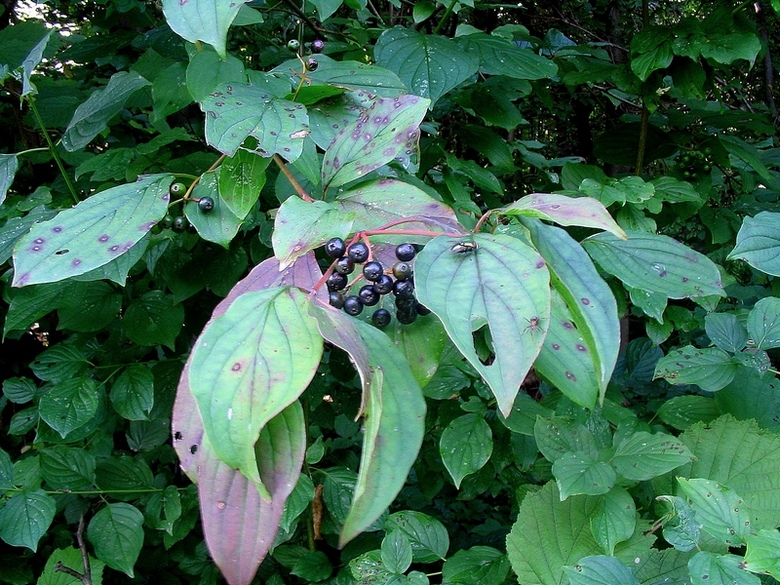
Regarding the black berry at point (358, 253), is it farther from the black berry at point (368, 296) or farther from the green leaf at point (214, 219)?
the green leaf at point (214, 219)

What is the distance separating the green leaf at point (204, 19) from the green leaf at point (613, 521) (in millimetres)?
962

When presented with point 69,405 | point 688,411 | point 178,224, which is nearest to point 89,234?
point 178,224

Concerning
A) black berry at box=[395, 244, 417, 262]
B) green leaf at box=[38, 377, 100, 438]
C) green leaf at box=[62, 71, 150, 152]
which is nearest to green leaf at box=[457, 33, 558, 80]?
green leaf at box=[62, 71, 150, 152]

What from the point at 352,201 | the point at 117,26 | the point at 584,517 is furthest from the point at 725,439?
the point at 117,26

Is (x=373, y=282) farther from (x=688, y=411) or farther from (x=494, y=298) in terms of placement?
(x=688, y=411)

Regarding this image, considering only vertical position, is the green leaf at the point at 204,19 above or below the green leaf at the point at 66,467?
above

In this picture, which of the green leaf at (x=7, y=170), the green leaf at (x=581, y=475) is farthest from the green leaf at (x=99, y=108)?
the green leaf at (x=581, y=475)

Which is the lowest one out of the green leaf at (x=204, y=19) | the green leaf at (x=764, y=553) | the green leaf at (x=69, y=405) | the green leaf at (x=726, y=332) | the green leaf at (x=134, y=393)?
the green leaf at (x=134, y=393)

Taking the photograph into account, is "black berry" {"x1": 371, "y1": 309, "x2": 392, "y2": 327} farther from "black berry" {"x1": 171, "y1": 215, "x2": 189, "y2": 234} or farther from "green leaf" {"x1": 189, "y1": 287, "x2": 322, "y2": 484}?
"black berry" {"x1": 171, "y1": 215, "x2": 189, "y2": 234}

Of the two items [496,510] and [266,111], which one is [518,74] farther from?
[496,510]

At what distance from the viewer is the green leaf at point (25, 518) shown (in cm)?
141

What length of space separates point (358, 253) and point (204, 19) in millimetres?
318

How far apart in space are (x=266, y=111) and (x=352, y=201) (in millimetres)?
222

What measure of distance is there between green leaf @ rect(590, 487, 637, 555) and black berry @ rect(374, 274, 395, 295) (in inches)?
27.7
